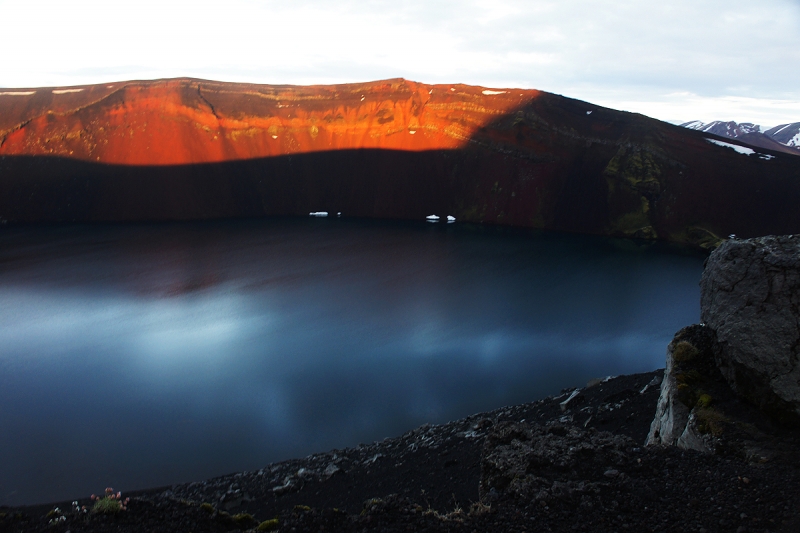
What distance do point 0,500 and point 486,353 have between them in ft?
29.3

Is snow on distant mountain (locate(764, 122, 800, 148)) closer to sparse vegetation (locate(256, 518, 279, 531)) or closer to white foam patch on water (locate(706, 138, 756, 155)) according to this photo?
white foam patch on water (locate(706, 138, 756, 155))

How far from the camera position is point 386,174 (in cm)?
3125

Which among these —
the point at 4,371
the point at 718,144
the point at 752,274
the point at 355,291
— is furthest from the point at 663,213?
the point at 4,371

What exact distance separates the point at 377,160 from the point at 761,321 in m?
28.7

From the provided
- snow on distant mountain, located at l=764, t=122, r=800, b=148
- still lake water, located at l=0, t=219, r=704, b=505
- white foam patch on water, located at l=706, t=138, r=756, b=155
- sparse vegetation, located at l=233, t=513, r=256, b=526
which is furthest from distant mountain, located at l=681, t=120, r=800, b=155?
sparse vegetation, located at l=233, t=513, r=256, b=526

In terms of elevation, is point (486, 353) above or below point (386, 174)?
below

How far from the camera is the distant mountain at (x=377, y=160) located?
2577 cm

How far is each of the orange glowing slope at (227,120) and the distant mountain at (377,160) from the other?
98mm

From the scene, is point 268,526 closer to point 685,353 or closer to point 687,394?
point 687,394

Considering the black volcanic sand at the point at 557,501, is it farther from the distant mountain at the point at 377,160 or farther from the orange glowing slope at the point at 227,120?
the orange glowing slope at the point at 227,120

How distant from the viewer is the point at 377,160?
3177 centimetres

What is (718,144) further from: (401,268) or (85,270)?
(85,270)

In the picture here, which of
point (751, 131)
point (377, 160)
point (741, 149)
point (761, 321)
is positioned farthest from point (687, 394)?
point (751, 131)

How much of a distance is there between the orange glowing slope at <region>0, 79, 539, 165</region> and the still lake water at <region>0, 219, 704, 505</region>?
969 centimetres
